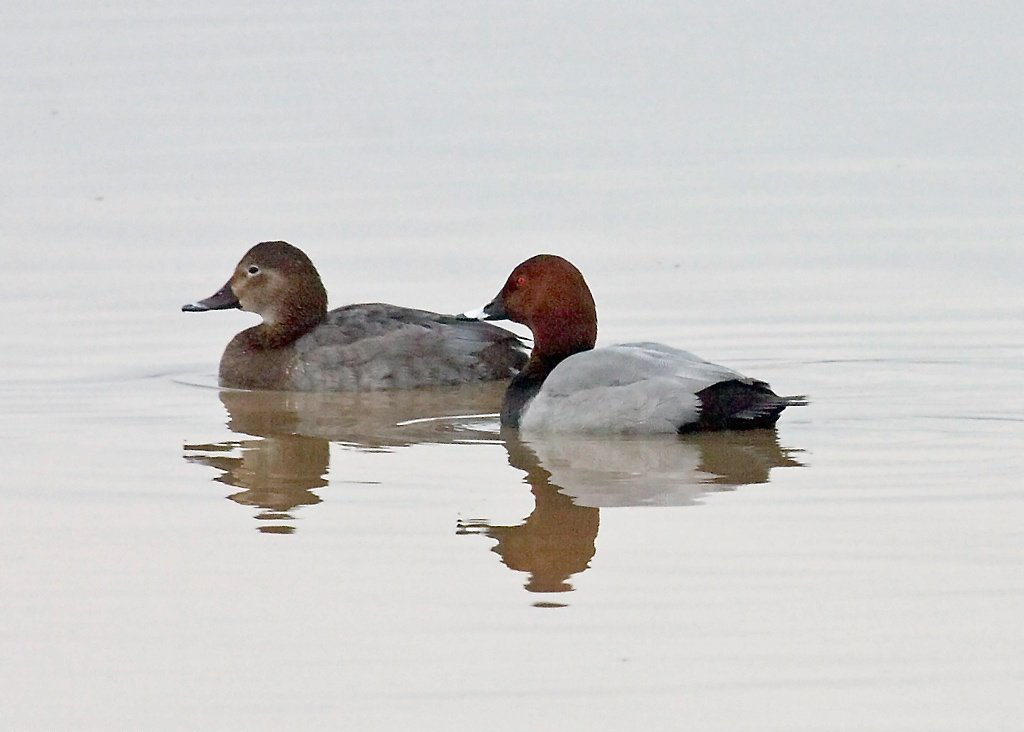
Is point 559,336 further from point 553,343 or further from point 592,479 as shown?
point 592,479

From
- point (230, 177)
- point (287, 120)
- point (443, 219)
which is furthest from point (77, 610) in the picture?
point (287, 120)

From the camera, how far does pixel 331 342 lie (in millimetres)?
9898

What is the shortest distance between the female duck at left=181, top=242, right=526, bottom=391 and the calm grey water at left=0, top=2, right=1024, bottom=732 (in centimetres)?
21

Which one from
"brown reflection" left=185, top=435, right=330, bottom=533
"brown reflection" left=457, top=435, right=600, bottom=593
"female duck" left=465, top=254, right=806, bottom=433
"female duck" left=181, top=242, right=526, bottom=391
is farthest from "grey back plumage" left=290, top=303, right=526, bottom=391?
"brown reflection" left=457, top=435, right=600, bottom=593

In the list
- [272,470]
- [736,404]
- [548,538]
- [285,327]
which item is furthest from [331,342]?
[548,538]

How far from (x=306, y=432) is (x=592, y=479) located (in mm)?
1751

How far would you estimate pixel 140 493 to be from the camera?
283 inches

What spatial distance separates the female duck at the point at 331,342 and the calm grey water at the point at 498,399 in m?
0.21

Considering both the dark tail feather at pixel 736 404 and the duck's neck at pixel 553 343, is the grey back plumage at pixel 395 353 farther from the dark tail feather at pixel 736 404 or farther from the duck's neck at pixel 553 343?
the dark tail feather at pixel 736 404

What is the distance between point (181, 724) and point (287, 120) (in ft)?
38.4

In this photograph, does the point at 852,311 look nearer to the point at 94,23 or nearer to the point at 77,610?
the point at 77,610

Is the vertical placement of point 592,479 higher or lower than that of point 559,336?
lower

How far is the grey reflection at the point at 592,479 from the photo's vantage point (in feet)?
20.7

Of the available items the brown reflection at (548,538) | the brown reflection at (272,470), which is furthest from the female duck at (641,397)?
the brown reflection at (272,470)
